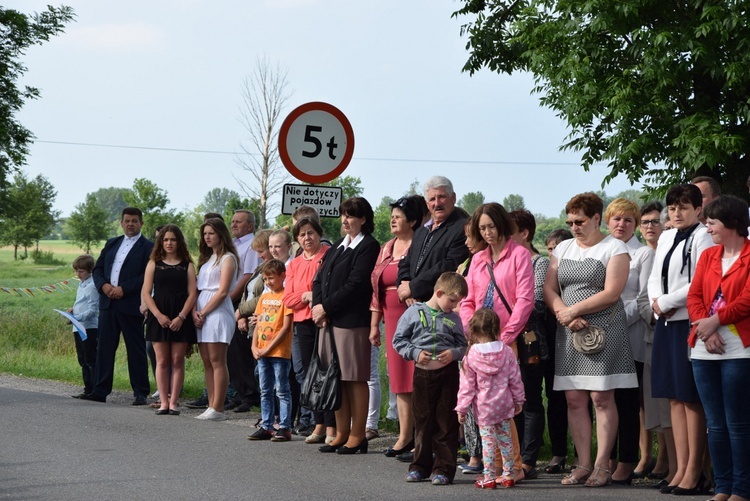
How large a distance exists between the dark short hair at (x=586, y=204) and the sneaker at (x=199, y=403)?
5.69 m

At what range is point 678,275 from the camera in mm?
7656

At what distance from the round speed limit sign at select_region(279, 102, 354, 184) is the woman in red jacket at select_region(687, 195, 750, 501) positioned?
14.5ft

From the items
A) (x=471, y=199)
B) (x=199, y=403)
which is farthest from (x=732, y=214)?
(x=471, y=199)

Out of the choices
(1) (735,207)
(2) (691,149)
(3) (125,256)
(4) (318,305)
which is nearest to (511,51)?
(2) (691,149)

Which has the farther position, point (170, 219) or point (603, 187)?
point (170, 219)

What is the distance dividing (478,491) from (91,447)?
355cm

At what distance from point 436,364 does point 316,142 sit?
3.51 metres

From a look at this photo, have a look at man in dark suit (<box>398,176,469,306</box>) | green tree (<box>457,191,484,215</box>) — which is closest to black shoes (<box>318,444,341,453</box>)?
man in dark suit (<box>398,176,469,306</box>)

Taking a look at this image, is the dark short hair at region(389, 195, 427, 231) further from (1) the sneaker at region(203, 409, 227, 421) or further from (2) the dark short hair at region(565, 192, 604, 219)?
(1) the sneaker at region(203, 409, 227, 421)

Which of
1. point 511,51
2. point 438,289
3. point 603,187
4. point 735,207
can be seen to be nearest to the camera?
point 735,207

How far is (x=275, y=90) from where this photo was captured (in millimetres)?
38688

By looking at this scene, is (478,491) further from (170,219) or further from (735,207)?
(170,219)

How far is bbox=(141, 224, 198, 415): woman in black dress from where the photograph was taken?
11812 millimetres

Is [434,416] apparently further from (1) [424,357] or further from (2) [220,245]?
(2) [220,245]
